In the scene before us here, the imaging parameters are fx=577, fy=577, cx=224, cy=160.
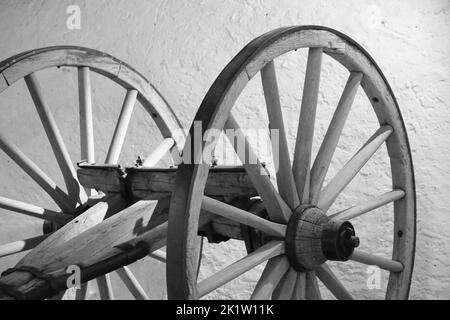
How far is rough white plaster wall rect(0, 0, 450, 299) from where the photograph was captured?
A: 2.91m

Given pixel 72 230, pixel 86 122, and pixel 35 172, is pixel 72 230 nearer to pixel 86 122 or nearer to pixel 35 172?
pixel 35 172

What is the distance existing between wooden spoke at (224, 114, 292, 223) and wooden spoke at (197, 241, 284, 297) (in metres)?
0.08

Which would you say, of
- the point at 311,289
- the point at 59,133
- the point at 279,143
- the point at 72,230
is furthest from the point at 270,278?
the point at 59,133

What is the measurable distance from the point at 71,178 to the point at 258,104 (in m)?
1.24

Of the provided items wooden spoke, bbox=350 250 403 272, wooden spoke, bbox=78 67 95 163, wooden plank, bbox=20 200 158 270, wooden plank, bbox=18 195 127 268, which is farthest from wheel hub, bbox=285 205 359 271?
wooden spoke, bbox=78 67 95 163

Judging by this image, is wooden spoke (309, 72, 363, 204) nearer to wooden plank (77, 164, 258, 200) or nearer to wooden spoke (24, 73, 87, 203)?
wooden plank (77, 164, 258, 200)

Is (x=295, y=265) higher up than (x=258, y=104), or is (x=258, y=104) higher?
(x=258, y=104)

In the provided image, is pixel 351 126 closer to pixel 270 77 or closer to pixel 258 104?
pixel 258 104

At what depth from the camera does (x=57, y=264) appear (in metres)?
1.63

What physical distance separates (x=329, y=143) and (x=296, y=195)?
0.72 ft

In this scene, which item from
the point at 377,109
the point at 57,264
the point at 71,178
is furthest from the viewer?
the point at 71,178

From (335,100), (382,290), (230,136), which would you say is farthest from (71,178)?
(382,290)

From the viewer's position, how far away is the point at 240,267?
4.66 ft
